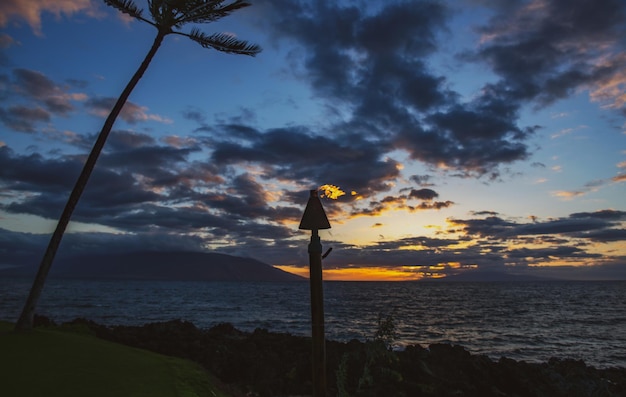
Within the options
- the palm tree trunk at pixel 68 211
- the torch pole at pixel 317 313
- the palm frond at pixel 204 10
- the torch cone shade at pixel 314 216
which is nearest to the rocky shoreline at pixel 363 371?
the palm tree trunk at pixel 68 211

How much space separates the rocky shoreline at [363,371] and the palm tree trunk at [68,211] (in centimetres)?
366

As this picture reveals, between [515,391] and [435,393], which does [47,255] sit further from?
[515,391]

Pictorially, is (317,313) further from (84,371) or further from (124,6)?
(124,6)

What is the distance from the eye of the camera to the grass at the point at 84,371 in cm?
946

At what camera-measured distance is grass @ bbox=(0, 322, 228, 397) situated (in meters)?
9.46

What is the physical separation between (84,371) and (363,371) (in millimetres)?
9783

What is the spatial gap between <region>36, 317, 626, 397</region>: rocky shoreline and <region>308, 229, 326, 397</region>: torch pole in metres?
4.73

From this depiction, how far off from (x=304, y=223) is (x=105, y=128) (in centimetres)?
1274

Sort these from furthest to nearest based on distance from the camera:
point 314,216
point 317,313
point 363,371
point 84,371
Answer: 1. point 363,371
2. point 84,371
3. point 314,216
4. point 317,313

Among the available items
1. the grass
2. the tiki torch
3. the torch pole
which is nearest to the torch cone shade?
the tiki torch

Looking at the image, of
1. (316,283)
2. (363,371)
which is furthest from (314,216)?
(363,371)

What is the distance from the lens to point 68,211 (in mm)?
16047

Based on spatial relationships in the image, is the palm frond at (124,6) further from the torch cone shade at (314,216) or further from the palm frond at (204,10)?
the torch cone shade at (314,216)

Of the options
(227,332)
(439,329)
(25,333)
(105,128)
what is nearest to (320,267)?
(25,333)
